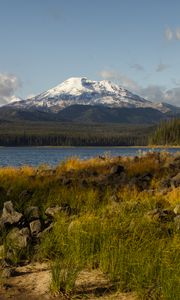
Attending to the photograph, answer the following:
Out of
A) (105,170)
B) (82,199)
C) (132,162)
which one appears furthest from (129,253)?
(132,162)

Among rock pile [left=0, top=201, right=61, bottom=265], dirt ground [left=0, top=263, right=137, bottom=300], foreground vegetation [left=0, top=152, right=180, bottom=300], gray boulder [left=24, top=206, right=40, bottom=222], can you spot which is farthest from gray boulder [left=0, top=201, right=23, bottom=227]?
dirt ground [left=0, top=263, right=137, bottom=300]

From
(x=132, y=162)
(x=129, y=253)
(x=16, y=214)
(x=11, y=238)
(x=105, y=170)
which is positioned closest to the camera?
(x=129, y=253)

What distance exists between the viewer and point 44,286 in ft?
32.0

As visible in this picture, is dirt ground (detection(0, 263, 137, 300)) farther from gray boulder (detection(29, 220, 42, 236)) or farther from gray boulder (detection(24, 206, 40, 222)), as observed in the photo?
gray boulder (detection(24, 206, 40, 222))

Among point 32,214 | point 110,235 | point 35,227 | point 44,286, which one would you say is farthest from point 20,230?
point 44,286

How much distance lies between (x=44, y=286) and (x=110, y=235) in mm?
1883

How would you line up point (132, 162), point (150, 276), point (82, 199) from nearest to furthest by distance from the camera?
point (150, 276), point (82, 199), point (132, 162)

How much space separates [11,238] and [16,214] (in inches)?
43.7

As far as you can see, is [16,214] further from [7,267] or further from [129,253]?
[129,253]

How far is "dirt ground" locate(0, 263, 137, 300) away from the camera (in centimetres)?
923

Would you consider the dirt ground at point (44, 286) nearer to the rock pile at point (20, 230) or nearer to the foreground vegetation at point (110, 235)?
the foreground vegetation at point (110, 235)

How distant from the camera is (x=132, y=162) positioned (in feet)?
82.1

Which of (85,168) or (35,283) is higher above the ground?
(85,168)

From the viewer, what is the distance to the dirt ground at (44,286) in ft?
30.3
